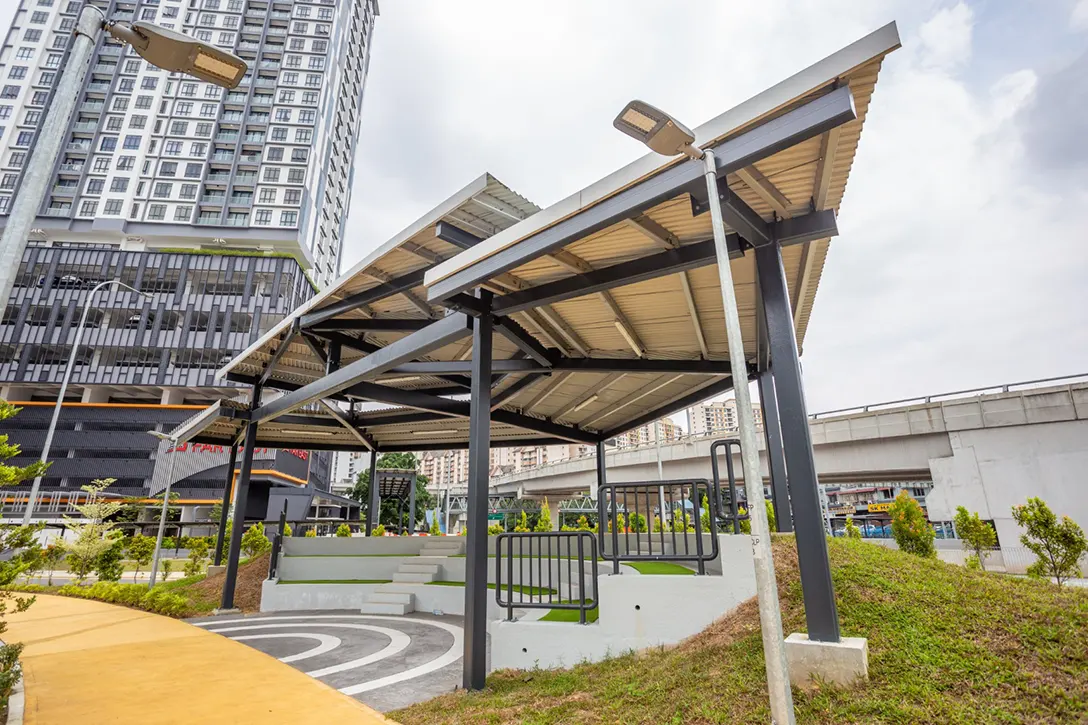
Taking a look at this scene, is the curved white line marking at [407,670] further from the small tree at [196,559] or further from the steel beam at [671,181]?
the small tree at [196,559]

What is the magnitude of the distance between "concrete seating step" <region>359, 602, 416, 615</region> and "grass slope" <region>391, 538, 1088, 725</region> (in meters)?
6.48

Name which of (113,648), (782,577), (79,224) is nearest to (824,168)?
(782,577)

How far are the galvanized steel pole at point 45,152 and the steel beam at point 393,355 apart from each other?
4.02 meters

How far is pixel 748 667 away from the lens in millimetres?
4227

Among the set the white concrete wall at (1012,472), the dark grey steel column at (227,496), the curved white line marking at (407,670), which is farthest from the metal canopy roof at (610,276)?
the white concrete wall at (1012,472)

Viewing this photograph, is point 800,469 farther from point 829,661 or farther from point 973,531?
point 973,531

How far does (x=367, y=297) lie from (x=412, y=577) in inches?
303

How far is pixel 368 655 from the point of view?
7609 millimetres

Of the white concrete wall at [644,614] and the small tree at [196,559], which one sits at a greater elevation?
the white concrete wall at [644,614]

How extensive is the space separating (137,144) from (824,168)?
7248 centimetres

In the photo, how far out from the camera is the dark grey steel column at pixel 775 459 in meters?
8.40

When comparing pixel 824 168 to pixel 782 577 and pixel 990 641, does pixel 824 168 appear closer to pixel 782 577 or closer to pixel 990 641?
pixel 990 641

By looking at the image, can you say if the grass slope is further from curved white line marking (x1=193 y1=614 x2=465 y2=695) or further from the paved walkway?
curved white line marking (x1=193 y1=614 x2=465 y2=695)

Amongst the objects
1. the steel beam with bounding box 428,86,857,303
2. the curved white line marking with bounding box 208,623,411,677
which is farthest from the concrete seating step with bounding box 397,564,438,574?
the steel beam with bounding box 428,86,857,303
